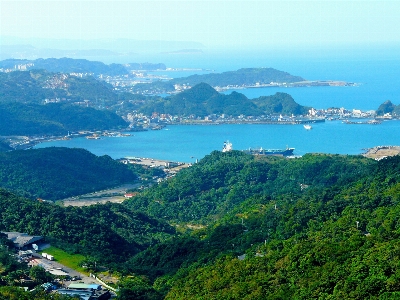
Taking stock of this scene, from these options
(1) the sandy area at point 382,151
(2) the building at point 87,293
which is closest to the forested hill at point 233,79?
(1) the sandy area at point 382,151

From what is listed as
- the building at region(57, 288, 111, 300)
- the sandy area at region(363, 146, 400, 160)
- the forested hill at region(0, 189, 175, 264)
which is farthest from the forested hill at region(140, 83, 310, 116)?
the building at region(57, 288, 111, 300)

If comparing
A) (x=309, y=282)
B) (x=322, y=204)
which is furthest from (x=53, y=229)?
(x=309, y=282)

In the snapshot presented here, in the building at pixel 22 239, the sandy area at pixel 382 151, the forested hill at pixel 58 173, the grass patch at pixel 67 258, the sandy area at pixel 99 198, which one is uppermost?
the building at pixel 22 239

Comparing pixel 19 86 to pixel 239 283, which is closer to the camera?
pixel 239 283

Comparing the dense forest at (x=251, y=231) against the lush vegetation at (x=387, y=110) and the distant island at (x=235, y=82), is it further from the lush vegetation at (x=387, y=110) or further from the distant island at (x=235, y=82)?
the distant island at (x=235, y=82)

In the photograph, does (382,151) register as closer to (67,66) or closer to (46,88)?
(46,88)

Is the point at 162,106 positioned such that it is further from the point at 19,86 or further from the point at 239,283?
the point at 239,283
